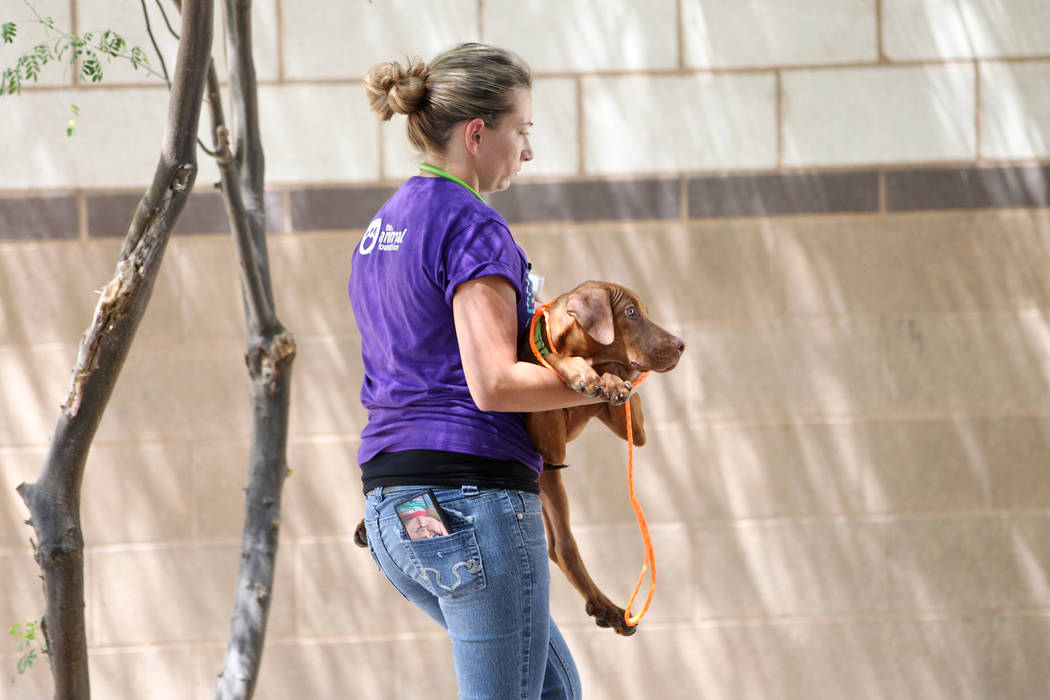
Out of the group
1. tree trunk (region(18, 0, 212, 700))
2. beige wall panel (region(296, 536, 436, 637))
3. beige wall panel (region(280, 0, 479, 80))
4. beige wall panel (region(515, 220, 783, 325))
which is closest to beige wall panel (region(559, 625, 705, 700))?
beige wall panel (region(296, 536, 436, 637))

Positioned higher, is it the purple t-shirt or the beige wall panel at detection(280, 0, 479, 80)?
the beige wall panel at detection(280, 0, 479, 80)

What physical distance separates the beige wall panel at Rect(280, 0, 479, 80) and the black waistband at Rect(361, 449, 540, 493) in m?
2.27

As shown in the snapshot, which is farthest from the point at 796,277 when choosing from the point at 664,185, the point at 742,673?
the point at 742,673

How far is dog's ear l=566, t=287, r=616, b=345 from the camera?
173cm

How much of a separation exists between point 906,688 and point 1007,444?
3.22 feet

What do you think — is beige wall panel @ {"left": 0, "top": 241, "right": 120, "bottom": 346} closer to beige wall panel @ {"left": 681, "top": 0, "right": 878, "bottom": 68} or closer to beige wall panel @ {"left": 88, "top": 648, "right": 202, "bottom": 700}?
beige wall panel @ {"left": 88, "top": 648, "right": 202, "bottom": 700}

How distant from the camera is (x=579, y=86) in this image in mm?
3668

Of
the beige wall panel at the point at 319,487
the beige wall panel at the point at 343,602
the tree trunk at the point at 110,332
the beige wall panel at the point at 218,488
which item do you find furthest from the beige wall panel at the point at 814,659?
the tree trunk at the point at 110,332

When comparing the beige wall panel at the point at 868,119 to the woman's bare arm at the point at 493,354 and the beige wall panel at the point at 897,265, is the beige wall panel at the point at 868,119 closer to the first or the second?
the beige wall panel at the point at 897,265

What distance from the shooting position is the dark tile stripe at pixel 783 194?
367cm

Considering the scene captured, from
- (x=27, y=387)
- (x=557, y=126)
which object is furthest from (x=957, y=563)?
(x=27, y=387)

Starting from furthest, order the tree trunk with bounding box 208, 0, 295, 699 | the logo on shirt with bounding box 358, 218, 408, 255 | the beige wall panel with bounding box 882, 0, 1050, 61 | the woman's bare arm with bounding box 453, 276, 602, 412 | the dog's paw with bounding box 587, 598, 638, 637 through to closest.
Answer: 1. the beige wall panel with bounding box 882, 0, 1050, 61
2. the tree trunk with bounding box 208, 0, 295, 699
3. the dog's paw with bounding box 587, 598, 638, 637
4. the logo on shirt with bounding box 358, 218, 408, 255
5. the woman's bare arm with bounding box 453, 276, 602, 412

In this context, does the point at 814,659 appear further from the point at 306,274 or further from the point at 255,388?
the point at 306,274

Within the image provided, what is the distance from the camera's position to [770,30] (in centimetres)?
365
